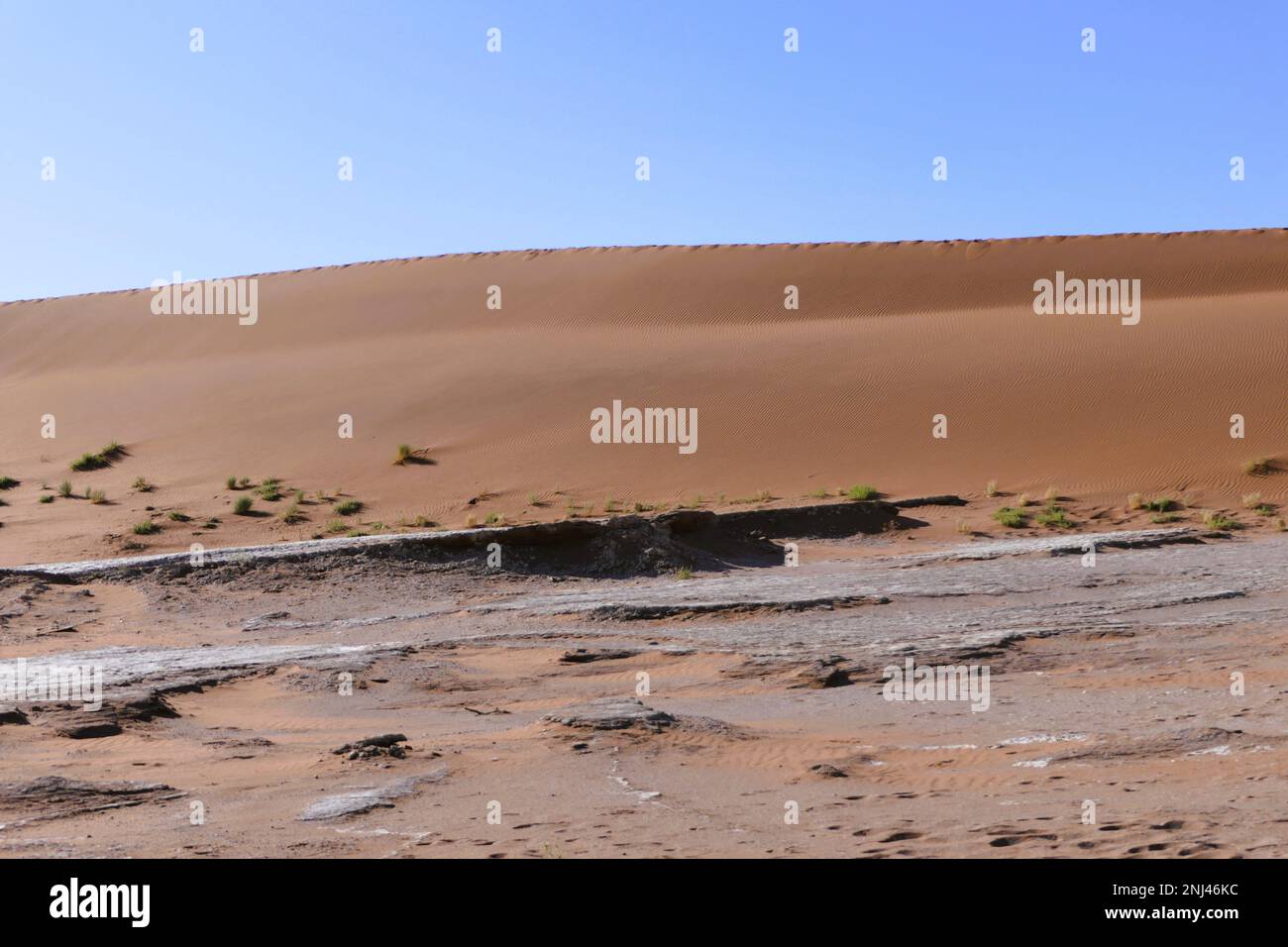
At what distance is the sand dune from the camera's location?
23.7 m

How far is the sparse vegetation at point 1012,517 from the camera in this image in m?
18.8

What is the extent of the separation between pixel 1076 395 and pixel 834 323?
12384 millimetres

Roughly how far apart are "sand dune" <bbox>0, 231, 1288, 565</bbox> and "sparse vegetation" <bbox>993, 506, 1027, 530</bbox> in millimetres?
2876

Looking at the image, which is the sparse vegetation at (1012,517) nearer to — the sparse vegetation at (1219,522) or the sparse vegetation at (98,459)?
the sparse vegetation at (1219,522)

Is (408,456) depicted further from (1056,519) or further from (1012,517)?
(1056,519)

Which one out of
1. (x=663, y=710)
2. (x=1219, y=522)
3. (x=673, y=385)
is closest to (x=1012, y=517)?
(x=1219, y=522)

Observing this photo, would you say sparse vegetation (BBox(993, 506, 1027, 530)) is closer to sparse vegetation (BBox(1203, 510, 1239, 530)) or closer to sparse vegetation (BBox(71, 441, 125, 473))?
sparse vegetation (BBox(1203, 510, 1239, 530))

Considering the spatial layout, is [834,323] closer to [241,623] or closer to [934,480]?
[934,480]

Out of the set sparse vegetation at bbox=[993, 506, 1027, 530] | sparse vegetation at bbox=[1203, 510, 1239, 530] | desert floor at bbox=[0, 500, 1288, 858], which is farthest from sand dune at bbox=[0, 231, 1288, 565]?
desert floor at bbox=[0, 500, 1288, 858]

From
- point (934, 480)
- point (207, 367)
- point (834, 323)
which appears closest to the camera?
point (934, 480)

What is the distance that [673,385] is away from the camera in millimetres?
31562

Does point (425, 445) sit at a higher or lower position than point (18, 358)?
lower

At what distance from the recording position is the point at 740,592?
1287 cm
